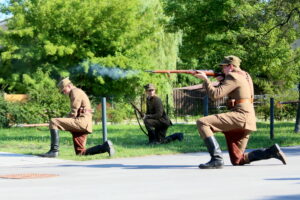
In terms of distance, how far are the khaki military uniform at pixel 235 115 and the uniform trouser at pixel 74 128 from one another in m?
3.33

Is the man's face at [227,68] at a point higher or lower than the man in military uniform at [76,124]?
higher

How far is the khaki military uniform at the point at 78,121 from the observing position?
13.7 meters

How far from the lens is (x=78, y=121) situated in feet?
45.0

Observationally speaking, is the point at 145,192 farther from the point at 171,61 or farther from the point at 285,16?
the point at 171,61

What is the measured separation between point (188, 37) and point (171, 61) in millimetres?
16767

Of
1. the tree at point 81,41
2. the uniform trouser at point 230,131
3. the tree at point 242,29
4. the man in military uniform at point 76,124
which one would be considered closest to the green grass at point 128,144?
the man in military uniform at point 76,124

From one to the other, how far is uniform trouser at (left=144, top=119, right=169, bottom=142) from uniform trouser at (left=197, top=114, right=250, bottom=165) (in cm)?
553

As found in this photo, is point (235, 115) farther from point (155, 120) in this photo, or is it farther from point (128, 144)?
point (128, 144)

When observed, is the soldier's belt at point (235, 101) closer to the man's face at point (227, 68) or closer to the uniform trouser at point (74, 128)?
the man's face at point (227, 68)

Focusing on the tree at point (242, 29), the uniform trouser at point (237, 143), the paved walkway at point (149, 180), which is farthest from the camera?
the tree at point (242, 29)

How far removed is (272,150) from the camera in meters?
11.2

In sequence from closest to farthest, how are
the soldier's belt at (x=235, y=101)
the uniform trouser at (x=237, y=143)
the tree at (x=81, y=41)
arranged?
the soldier's belt at (x=235, y=101)
the uniform trouser at (x=237, y=143)
the tree at (x=81, y=41)

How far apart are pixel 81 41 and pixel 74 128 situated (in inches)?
871

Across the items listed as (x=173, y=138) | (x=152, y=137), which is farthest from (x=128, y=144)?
(x=173, y=138)
